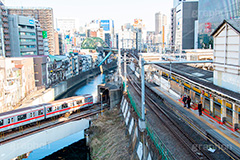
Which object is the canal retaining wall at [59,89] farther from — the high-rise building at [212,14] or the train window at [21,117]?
the high-rise building at [212,14]

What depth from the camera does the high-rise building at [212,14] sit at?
35384 millimetres

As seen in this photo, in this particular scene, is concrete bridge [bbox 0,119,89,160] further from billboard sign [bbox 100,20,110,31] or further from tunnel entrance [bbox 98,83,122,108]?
billboard sign [bbox 100,20,110,31]

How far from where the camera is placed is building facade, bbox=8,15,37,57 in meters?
51.1

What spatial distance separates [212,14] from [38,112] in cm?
3629

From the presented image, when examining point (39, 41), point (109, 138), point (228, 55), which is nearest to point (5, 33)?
point (39, 41)

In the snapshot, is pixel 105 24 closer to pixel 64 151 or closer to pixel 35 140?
pixel 64 151

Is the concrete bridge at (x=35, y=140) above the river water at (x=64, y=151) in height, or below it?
above

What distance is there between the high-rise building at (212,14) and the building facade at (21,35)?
3852 cm

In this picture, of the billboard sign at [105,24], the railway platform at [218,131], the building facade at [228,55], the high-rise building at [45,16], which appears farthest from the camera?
the billboard sign at [105,24]

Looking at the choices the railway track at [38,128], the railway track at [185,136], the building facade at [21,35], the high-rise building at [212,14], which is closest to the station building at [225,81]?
the railway track at [185,136]

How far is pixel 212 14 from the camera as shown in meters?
44.0

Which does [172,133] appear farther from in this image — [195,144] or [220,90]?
[220,90]

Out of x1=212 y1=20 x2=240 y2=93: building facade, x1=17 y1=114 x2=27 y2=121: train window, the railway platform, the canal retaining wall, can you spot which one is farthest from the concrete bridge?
x1=212 y1=20 x2=240 y2=93: building facade

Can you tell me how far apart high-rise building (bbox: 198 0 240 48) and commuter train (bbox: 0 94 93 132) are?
2432 cm
